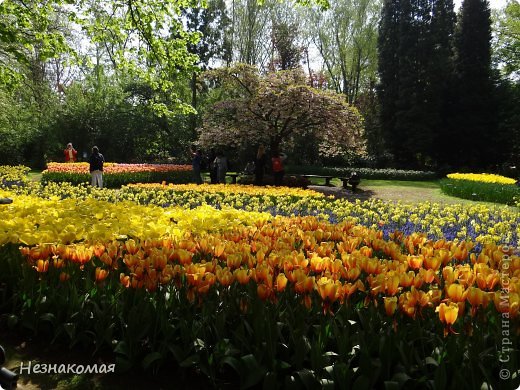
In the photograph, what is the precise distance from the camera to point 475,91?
35.3m

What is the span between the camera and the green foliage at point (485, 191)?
14325 millimetres

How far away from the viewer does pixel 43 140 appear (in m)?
31.2

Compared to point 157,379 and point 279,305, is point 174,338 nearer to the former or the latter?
point 157,379

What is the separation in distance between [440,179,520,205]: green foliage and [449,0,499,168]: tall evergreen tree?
19.1 metres

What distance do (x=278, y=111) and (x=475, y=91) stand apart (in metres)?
22.9

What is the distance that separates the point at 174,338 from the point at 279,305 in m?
0.65

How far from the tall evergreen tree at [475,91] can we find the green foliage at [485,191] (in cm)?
1907

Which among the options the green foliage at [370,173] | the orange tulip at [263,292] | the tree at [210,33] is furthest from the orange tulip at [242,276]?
the tree at [210,33]

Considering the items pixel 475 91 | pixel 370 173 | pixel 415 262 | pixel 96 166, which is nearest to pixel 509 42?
pixel 475 91

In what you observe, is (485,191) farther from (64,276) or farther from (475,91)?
(475,91)

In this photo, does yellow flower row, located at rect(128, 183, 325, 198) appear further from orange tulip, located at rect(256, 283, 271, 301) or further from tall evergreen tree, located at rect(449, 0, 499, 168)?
tall evergreen tree, located at rect(449, 0, 499, 168)

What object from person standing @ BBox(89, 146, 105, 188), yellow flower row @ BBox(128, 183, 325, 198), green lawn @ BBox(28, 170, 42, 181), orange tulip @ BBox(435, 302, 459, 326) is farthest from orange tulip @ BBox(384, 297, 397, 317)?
green lawn @ BBox(28, 170, 42, 181)

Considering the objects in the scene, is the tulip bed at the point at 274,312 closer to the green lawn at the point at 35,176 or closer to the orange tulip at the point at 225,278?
the orange tulip at the point at 225,278

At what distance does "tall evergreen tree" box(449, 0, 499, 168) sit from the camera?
35156 mm
